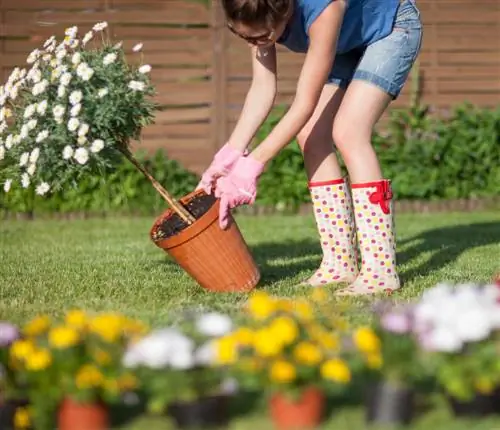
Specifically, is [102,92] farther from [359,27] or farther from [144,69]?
[359,27]

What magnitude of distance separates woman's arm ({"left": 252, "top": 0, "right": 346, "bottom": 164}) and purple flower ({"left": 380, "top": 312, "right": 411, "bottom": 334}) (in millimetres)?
1629

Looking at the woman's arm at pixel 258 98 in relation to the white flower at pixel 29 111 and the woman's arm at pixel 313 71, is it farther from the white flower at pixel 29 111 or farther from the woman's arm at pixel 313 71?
the white flower at pixel 29 111

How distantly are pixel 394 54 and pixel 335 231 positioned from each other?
80 centimetres

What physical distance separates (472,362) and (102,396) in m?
→ 0.80

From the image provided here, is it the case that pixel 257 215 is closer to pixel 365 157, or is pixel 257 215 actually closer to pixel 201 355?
pixel 365 157

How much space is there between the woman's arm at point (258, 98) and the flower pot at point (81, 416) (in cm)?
220

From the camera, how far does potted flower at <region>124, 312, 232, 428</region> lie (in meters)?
2.41

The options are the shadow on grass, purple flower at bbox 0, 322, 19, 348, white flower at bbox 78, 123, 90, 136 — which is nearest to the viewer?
purple flower at bbox 0, 322, 19, 348

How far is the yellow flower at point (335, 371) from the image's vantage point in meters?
2.39

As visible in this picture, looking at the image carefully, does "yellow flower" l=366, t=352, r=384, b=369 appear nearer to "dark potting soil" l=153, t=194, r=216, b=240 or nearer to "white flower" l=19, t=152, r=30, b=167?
"dark potting soil" l=153, t=194, r=216, b=240

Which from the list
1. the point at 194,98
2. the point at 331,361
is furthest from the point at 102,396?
the point at 194,98

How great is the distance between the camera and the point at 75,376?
7.98 feet

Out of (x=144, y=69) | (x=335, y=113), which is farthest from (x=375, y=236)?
(x=144, y=69)

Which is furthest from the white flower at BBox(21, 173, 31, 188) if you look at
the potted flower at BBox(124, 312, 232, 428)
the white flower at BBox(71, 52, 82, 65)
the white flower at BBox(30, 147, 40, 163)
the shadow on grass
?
the potted flower at BBox(124, 312, 232, 428)
